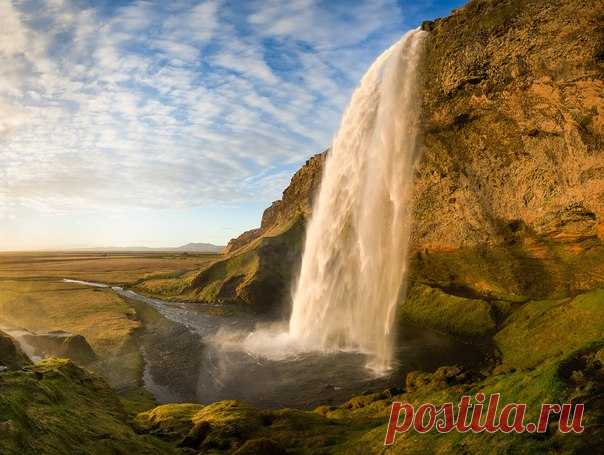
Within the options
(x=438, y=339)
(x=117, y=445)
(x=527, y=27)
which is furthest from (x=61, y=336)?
(x=527, y=27)

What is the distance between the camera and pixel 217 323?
161 feet

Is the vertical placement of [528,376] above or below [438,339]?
above

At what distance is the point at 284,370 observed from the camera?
98.8 ft

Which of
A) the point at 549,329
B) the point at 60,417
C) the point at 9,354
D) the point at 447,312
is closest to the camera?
the point at 60,417

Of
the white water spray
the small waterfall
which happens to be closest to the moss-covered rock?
the white water spray

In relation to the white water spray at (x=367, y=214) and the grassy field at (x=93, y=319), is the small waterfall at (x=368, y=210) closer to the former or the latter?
the white water spray at (x=367, y=214)

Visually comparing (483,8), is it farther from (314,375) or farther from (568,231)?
(314,375)

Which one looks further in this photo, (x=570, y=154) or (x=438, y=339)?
(x=438, y=339)

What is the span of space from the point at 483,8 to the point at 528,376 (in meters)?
36.5

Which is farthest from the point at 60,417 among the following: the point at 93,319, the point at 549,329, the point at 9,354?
the point at 93,319

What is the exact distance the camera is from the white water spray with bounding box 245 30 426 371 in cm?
4119

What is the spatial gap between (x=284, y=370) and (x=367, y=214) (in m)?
20.8

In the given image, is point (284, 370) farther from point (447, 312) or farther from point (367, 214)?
point (367, 214)

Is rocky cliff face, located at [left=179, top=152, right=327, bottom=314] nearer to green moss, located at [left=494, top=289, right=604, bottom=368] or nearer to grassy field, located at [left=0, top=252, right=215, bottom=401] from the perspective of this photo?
grassy field, located at [left=0, top=252, right=215, bottom=401]
